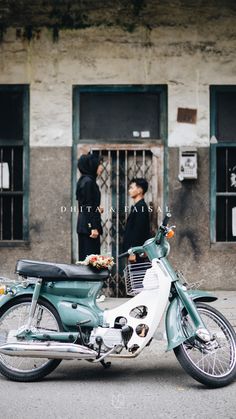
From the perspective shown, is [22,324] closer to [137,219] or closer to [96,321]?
[96,321]

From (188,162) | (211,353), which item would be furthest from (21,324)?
(188,162)

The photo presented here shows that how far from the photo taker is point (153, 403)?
6160 mm

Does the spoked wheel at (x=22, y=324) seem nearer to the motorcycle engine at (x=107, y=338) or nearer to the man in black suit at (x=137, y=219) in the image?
the motorcycle engine at (x=107, y=338)

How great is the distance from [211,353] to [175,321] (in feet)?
1.31

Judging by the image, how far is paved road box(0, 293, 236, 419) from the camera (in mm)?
5887

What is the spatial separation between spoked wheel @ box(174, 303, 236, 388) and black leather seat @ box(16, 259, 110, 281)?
849 millimetres

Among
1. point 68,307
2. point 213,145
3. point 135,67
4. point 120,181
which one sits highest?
point 135,67

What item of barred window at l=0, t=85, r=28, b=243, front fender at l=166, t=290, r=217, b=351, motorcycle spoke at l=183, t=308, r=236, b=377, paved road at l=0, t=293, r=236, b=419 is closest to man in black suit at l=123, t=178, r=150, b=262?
barred window at l=0, t=85, r=28, b=243

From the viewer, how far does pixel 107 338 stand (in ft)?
22.4

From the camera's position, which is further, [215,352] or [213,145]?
[213,145]

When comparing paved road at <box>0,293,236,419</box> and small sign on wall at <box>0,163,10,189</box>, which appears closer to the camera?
paved road at <box>0,293,236,419</box>

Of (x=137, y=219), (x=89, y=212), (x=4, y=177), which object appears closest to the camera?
(x=137, y=219)

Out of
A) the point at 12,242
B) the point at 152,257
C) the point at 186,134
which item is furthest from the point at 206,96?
the point at 152,257

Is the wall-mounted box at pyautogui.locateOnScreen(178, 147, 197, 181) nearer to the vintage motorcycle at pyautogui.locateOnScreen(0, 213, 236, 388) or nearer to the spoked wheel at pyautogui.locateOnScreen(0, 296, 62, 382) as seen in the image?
the vintage motorcycle at pyautogui.locateOnScreen(0, 213, 236, 388)
